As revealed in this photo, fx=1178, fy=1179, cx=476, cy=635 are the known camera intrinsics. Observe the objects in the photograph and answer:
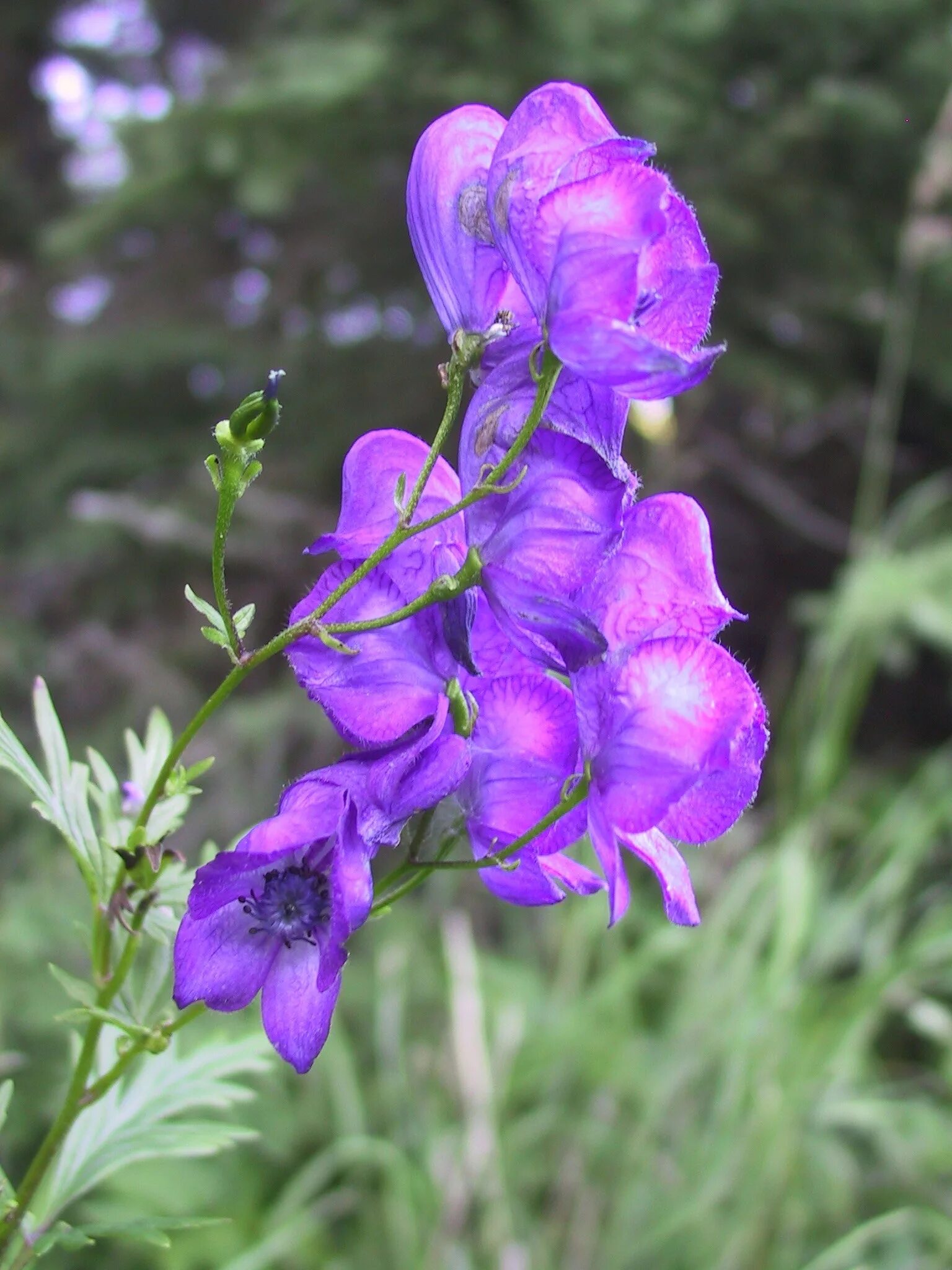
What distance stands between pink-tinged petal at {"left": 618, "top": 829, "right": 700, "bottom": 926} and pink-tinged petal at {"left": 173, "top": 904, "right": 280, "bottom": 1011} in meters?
0.19

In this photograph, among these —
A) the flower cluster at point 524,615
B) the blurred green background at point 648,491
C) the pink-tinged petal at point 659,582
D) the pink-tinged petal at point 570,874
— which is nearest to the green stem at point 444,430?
the flower cluster at point 524,615

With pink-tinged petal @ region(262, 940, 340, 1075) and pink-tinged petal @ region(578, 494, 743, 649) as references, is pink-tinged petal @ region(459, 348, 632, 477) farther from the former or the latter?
pink-tinged petal @ region(262, 940, 340, 1075)

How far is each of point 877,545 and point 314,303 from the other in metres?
1.72

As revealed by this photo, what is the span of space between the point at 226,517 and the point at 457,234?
0.24 metres

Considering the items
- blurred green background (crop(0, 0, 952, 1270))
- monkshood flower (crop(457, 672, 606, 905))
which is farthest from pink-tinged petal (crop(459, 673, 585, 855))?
blurred green background (crop(0, 0, 952, 1270))

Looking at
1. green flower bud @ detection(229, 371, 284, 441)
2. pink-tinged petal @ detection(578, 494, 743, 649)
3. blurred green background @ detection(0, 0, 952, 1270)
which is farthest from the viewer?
blurred green background @ detection(0, 0, 952, 1270)

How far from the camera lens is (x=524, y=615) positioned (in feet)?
1.90

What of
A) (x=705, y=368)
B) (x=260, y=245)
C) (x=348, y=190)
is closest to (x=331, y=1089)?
(x=705, y=368)

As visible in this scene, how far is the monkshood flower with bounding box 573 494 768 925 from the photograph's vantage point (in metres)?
0.56

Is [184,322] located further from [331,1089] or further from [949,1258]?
[949,1258]

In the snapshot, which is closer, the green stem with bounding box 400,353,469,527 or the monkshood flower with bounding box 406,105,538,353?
the green stem with bounding box 400,353,469,527

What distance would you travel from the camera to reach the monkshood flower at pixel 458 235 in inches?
25.4

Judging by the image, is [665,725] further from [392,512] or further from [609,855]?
[392,512]

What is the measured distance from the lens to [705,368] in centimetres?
52
